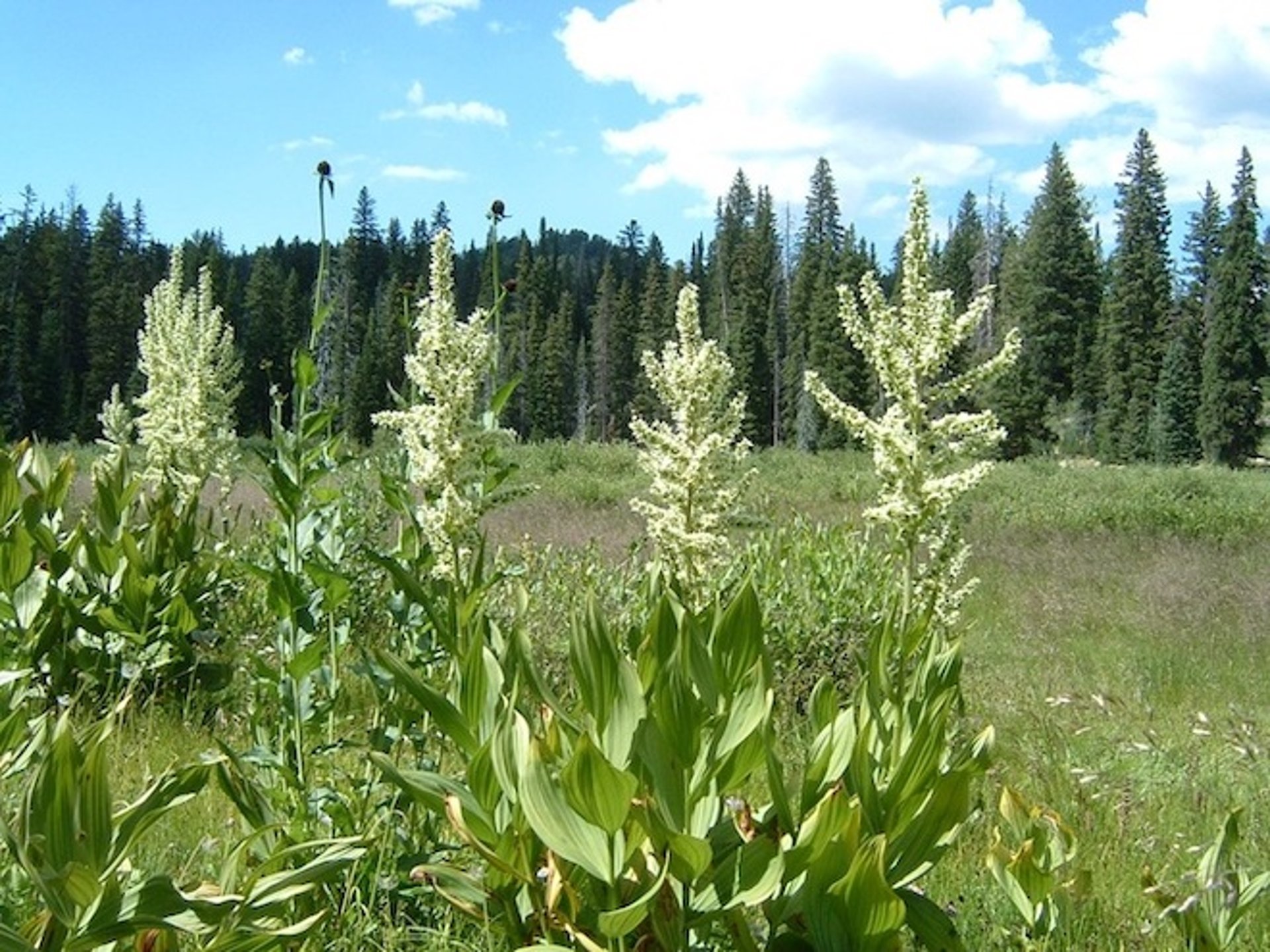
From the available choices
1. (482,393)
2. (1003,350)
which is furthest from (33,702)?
(1003,350)

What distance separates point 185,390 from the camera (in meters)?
6.79

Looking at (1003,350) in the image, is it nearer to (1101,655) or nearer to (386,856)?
(386,856)

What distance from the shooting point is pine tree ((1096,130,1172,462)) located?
5075 centimetres

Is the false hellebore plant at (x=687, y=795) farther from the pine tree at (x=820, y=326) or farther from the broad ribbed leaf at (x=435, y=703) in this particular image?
the pine tree at (x=820, y=326)

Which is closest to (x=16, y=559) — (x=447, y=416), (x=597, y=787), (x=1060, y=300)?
(x=447, y=416)

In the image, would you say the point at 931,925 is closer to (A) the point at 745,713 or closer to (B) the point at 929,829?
(B) the point at 929,829

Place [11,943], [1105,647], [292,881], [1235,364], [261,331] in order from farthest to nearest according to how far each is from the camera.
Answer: [261,331]
[1235,364]
[1105,647]
[292,881]
[11,943]

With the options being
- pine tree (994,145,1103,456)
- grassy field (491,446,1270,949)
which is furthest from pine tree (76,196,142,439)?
pine tree (994,145,1103,456)

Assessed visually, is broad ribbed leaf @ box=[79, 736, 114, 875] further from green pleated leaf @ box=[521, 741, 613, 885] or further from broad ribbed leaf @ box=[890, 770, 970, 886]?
broad ribbed leaf @ box=[890, 770, 970, 886]

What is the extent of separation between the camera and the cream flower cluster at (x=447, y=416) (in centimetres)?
353

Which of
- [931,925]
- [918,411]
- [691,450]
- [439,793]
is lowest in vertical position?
[931,925]

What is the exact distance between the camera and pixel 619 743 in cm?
211

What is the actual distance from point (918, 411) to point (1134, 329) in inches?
2138

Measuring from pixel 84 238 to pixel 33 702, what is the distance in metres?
71.3
